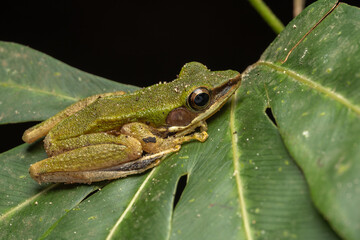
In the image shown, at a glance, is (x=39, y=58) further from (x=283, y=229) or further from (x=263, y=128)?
(x=283, y=229)

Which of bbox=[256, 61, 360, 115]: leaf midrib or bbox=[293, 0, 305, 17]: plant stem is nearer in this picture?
bbox=[256, 61, 360, 115]: leaf midrib

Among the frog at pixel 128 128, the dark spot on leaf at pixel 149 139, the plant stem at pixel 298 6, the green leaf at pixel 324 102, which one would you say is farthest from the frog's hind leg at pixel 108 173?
the plant stem at pixel 298 6

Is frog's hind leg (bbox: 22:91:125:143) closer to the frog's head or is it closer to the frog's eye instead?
Result: the frog's head

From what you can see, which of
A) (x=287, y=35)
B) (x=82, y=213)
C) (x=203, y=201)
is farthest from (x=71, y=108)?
→ (x=287, y=35)

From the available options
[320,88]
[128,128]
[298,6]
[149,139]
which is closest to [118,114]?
[128,128]

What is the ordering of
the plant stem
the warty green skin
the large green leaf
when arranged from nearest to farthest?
1. the large green leaf
2. the warty green skin
3. the plant stem

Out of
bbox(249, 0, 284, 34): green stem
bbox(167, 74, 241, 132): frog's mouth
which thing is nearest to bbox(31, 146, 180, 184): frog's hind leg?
bbox(167, 74, 241, 132): frog's mouth
